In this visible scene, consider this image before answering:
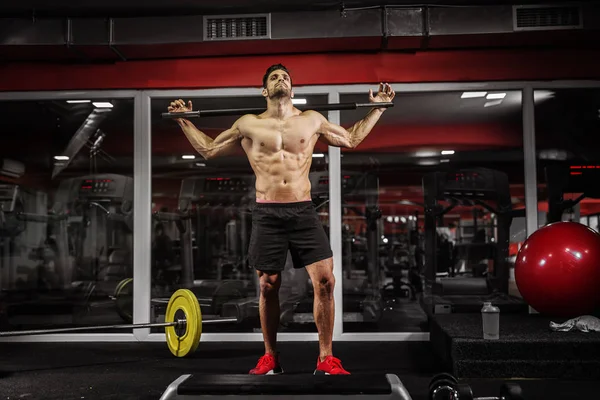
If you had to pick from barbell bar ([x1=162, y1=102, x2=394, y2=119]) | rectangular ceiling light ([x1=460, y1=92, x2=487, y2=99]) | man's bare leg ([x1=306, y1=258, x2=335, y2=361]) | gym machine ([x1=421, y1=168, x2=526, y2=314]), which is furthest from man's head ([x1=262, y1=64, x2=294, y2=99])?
gym machine ([x1=421, y1=168, x2=526, y2=314])

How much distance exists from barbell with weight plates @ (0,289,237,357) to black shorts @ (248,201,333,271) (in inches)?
26.7

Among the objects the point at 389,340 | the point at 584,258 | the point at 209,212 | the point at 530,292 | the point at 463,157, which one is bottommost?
the point at 389,340

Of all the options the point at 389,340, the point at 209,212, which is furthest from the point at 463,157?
A: the point at 389,340

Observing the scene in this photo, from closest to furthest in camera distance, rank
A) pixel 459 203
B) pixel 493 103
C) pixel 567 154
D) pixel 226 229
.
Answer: pixel 493 103 → pixel 459 203 → pixel 226 229 → pixel 567 154

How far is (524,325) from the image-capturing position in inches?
133

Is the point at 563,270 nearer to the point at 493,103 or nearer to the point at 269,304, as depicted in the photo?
the point at 269,304

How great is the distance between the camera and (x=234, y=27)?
3.89 metres

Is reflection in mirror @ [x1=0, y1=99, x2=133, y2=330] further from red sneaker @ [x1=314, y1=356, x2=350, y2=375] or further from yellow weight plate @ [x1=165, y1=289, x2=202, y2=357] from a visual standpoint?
red sneaker @ [x1=314, y1=356, x2=350, y2=375]

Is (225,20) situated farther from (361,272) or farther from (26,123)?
(26,123)

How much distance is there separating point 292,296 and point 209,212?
167 centimetres

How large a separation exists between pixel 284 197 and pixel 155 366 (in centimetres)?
143

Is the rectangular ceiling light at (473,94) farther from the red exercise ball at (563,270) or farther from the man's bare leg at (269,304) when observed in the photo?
the man's bare leg at (269,304)

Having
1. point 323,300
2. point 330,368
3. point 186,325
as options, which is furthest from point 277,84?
point 186,325

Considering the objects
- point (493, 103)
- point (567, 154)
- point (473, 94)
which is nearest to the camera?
point (473, 94)
